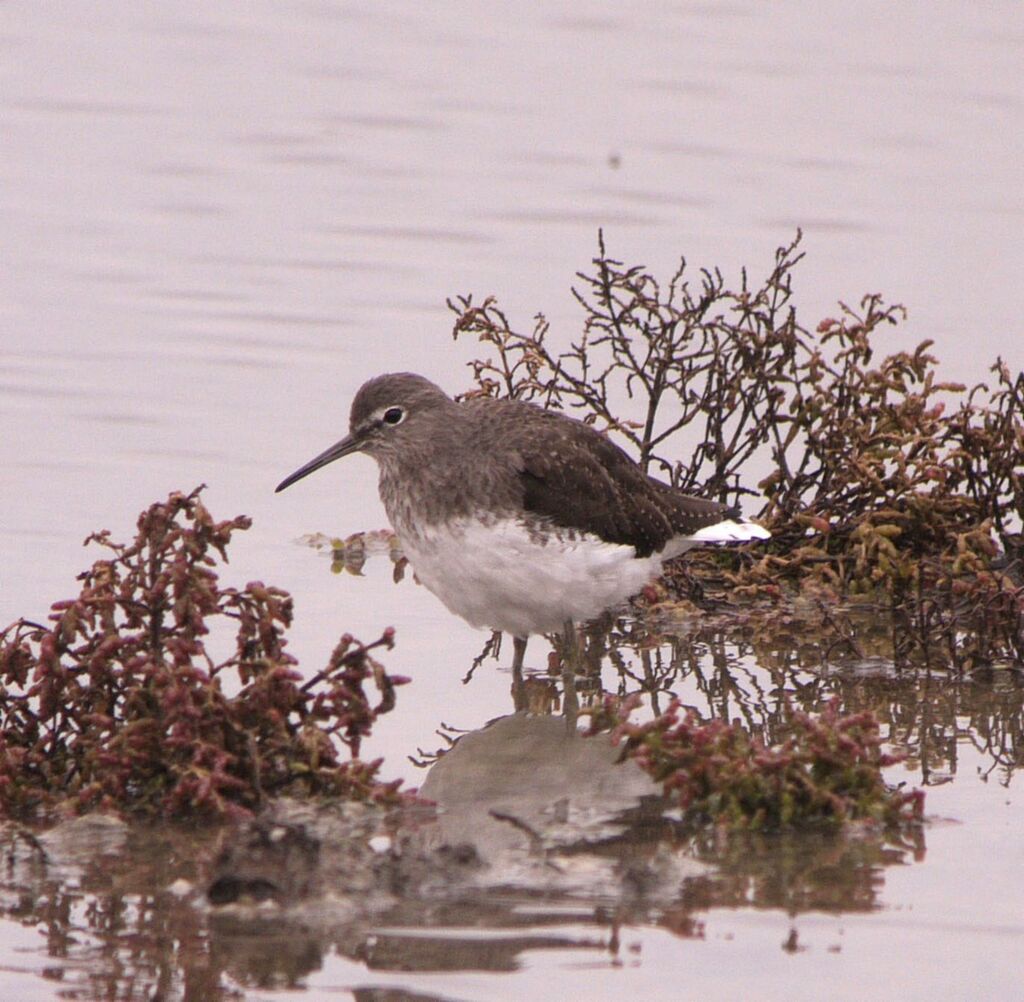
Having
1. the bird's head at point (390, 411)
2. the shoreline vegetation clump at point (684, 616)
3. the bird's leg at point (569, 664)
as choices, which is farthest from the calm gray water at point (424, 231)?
the bird's head at point (390, 411)

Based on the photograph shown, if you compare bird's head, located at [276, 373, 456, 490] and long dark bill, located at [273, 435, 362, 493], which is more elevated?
bird's head, located at [276, 373, 456, 490]

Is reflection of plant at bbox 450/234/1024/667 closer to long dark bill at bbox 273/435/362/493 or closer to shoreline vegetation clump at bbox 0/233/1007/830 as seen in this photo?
shoreline vegetation clump at bbox 0/233/1007/830

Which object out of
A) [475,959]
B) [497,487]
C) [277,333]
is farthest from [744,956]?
[277,333]

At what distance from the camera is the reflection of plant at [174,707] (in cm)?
755

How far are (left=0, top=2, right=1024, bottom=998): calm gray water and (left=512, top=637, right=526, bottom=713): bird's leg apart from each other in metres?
0.16

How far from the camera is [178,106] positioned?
20.7 m

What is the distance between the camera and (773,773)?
24.9 ft

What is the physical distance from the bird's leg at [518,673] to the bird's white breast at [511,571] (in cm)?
13

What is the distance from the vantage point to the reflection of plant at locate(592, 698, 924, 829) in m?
7.58

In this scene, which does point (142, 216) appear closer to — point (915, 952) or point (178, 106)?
point (178, 106)

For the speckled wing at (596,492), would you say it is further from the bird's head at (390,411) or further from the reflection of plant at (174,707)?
the reflection of plant at (174,707)

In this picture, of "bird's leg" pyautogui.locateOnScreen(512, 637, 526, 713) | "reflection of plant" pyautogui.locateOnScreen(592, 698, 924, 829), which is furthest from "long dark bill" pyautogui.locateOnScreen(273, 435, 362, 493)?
"reflection of plant" pyautogui.locateOnScreen(592, 698, 924, 829)

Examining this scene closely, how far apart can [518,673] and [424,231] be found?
7945 mm

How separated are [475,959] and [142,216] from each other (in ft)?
39.8
